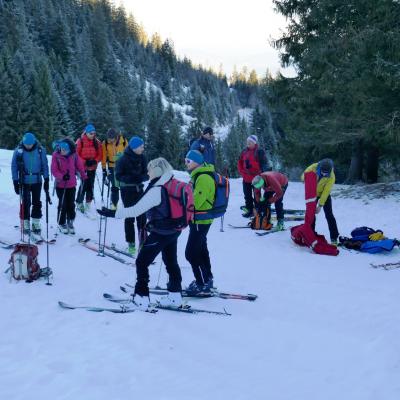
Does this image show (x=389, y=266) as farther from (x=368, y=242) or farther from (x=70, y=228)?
(x=70, y=228)

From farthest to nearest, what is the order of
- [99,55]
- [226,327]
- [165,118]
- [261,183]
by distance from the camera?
1. [99,55]
2. [165,118]
3. [261,183]
4. [226,327]

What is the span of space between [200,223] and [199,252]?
51cm

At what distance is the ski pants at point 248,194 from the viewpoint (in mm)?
12641

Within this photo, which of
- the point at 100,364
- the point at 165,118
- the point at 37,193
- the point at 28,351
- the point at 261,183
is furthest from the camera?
the point at 165,118

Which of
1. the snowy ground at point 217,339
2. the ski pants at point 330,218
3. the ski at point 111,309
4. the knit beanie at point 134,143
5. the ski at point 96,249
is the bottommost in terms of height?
the snowy ground at point 217,339

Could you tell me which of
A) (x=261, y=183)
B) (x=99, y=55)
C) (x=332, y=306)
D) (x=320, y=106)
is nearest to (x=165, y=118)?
(x=99, y=55)

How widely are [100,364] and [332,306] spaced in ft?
12.3

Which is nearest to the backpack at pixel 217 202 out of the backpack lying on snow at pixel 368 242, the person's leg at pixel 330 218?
the person's leg at pixel 330 218

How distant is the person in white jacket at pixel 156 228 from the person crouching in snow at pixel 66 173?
438 cm

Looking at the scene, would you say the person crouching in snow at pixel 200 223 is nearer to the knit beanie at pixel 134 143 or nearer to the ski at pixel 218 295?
the ski at pixel 218 295

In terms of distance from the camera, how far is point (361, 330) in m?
5.52

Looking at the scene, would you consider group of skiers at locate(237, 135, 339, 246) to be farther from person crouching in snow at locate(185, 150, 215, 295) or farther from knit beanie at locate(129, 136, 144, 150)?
person crouching in snow at locate(185, 150, 215, 295)

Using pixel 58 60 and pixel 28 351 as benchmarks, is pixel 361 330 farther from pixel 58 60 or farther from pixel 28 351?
pixel 58 60

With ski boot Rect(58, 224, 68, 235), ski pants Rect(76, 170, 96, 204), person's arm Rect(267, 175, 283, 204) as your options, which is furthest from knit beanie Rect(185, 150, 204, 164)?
ski pants Rect(76, 170, 96, 204)
